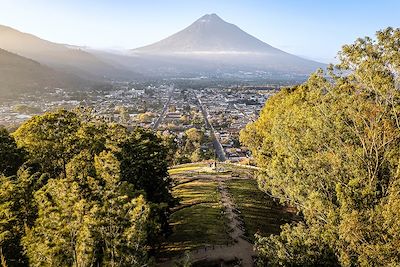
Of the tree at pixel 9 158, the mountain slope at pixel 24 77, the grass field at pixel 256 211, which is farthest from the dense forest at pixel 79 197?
the mountain slope at pixel 24 77

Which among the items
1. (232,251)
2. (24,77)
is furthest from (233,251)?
(24,77)

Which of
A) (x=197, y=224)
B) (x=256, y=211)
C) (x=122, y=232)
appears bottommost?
(x=256, y=211)

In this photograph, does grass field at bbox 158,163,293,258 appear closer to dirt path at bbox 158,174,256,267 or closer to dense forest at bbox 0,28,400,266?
dirt path at bbox 158,174,256,267

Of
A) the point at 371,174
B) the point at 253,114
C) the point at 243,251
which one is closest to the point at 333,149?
the point at 371,174

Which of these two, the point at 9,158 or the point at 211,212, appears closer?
the point at 9,158

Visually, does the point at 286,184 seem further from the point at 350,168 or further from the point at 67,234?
the point at 67,234

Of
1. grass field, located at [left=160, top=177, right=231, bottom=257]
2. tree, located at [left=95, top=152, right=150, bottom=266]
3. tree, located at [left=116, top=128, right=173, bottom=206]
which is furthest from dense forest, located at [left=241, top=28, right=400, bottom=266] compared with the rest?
tree, located at [left=116, top=128, right=173, bottom=206]
